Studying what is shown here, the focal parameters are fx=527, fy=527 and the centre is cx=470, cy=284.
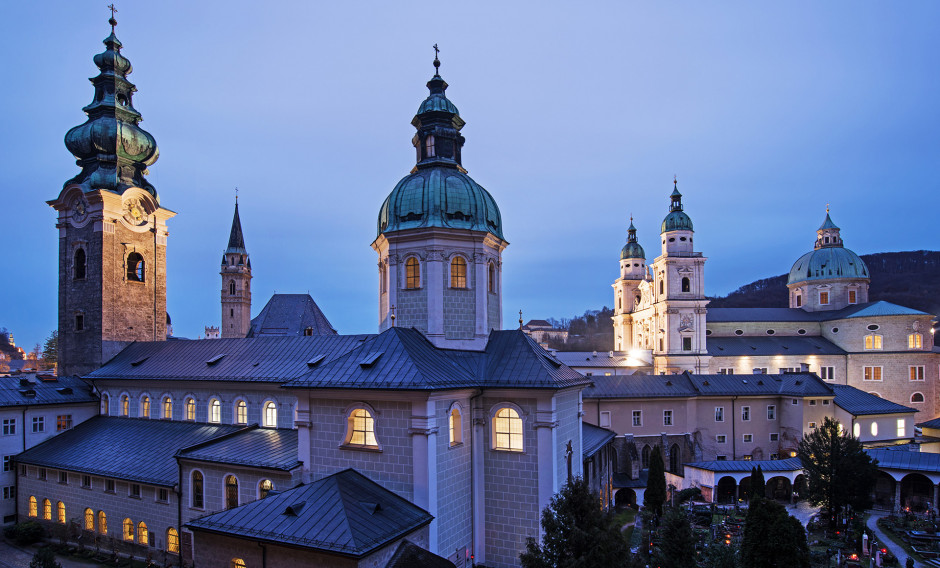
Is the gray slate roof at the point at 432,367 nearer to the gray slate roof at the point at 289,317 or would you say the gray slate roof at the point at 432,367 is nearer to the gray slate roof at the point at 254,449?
the gray slate roof at the point at 254,449

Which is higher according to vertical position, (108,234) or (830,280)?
(108,234)

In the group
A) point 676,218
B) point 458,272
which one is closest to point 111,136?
point 458,272

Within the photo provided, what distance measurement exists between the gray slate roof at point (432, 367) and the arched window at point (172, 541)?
10675mm

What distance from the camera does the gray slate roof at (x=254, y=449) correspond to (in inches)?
803

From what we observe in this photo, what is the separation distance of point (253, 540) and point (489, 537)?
8.06 metres

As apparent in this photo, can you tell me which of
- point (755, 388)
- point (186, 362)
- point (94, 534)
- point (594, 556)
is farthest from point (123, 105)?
point (755, 388)

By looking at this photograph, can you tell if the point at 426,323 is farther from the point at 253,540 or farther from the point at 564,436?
the point at 253,540

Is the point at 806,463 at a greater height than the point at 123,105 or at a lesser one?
lesser

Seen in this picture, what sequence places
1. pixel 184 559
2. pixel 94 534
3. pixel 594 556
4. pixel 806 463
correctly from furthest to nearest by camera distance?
pixel 806 463
pixel 94 534
pixel 184 559
pixel 594 556

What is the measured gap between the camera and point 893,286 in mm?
119750

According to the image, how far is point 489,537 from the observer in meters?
18.8

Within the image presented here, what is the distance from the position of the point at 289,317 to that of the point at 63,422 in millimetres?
23859

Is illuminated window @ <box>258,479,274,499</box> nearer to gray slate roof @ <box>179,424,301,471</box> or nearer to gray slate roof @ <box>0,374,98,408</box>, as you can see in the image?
gray slate roof @ <box>179,424,301,471</box>

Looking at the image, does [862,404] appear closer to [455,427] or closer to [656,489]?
[656,489]
